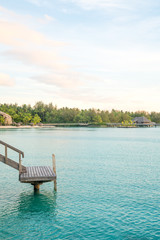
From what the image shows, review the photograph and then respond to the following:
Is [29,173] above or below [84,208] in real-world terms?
above

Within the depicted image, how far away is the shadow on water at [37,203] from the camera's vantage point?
14242 millimetres

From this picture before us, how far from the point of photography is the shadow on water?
46.7 ft

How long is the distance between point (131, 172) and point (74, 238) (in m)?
15.4

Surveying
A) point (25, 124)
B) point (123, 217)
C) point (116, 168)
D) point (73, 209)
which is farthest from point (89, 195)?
point (25, 124)

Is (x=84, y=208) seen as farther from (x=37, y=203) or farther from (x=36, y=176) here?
(x=36, y=176)

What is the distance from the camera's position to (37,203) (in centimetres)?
1548

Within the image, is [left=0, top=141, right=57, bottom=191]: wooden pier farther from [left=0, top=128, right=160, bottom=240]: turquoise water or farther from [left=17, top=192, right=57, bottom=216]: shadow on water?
[left=0, top=128, right=160, bottom=240]: turquoise water

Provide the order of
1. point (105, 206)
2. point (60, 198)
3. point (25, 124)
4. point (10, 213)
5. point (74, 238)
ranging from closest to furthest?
point (74, 238) → point (10, 213) → point (105, 206) → point (60, 198) → point (25, 124)

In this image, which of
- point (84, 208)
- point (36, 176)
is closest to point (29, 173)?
point (36, 176)

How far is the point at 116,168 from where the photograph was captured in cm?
2764

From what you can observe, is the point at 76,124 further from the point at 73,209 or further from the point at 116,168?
the point at 73,209

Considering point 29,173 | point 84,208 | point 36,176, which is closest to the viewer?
point 84,208

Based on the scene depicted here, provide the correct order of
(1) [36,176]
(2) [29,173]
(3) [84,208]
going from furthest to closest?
(2) [29,173]
(1) [36,176]
(3) [84,208]

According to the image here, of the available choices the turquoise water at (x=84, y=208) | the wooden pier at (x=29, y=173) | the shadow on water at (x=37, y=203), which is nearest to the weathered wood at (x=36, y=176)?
the wooden pier at (x=29, y=173)
